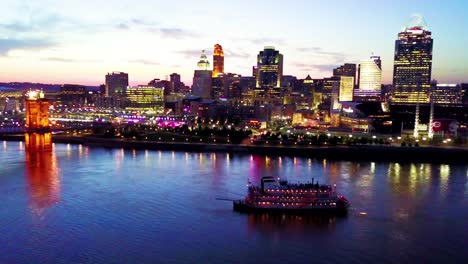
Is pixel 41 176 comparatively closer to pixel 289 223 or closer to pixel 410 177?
pixel 289 223

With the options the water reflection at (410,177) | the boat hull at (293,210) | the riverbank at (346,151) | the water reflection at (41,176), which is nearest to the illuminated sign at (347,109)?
the riverbank at (346,151)

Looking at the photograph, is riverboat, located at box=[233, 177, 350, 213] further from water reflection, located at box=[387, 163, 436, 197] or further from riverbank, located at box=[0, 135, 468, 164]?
riverbank, located at box=[0, 135, 468, 164]

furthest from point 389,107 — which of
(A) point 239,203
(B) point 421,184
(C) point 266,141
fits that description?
(A) point 239,203

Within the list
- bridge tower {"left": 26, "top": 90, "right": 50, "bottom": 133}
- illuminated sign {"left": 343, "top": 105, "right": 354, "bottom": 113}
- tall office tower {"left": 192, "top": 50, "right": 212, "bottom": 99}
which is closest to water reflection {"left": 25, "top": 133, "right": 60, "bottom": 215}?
bridge tower {"left": 26, "top": 90, "right": 50, "bottom": 133}

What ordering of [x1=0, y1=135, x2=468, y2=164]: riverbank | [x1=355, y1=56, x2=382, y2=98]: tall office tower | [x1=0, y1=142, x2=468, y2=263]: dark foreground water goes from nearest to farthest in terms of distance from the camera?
1. [x1=0, y1=142, x2=468, y2=263]: dark foreground water
2. [x1=0, y1=135, x2=468, y2=164]: riverbank
3. [x1=355, y1=56, x2=382, y2=98]: tall office tower

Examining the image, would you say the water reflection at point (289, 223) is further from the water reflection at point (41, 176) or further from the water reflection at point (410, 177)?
the water reflection at point (41, 176)

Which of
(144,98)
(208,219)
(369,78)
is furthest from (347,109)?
(144,98)
